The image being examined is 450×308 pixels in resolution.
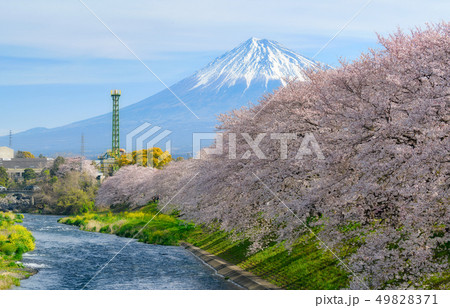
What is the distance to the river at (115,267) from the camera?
2508 cm

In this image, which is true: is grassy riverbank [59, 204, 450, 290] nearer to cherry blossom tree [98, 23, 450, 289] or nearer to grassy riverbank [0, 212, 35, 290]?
cherry blossom tree [98, 23, 450, 289]

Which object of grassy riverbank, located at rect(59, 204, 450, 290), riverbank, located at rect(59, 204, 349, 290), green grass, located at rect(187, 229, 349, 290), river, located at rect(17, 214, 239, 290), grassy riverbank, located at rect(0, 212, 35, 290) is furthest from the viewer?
river, located at rect(17, 214, 239, 290)

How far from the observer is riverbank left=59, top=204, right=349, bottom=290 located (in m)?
21.0

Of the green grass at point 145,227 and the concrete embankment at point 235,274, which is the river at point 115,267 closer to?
the concrete embankment at point 235,274

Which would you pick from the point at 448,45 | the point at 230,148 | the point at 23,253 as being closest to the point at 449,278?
the point at 448,45

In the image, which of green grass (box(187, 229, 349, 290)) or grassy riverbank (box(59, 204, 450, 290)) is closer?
grassy riverbank (box(59, 204, 450, 290))

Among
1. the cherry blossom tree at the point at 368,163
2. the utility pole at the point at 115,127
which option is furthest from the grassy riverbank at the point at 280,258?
the utility pole at the point at 115,127

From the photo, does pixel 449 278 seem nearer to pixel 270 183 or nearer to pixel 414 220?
pixel 414 220

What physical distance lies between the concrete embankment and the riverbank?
1.16ft

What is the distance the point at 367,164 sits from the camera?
14.3 metres

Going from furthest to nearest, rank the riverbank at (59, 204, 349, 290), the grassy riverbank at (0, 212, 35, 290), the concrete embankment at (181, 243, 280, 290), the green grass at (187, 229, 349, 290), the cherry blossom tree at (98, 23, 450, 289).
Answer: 1. the grassy riverbank at (0, 212, 35, 290)
2. the concrete embankment at (181, 243, 280, 290)
3. the riverbank at (59, 204, 349, 290)
4. the green grass at (187, 229, 349, 290)
5. the cherry blossom tree at (98, 23, 450, 289)

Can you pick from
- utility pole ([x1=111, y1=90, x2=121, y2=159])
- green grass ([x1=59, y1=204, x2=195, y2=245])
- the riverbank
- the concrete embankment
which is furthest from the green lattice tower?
the concrete embankment

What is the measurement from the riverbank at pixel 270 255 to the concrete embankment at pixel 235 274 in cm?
35

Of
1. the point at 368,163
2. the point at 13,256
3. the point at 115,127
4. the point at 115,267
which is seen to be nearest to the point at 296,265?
the point at 368,163
